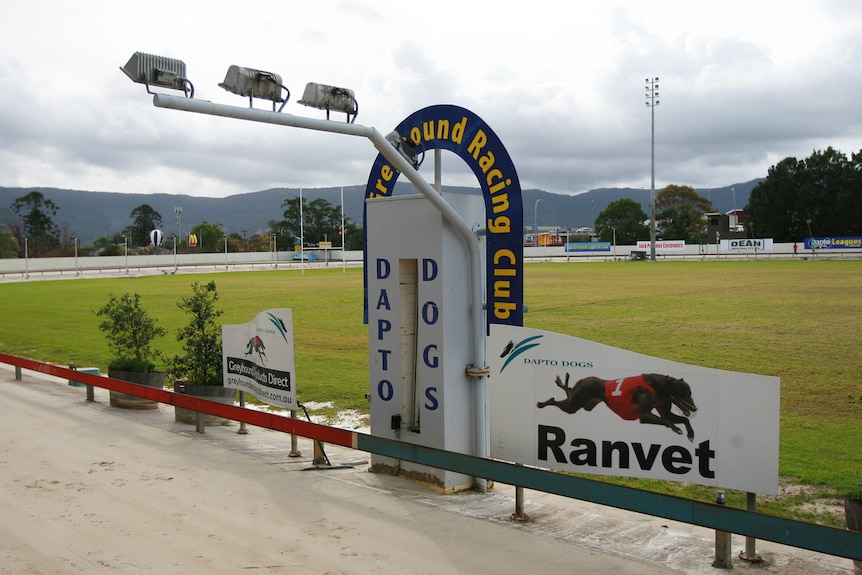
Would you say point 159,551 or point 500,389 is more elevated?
point 500,389

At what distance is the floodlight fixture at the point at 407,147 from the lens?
7648mm

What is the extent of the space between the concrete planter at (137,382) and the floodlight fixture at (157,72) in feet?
20.4

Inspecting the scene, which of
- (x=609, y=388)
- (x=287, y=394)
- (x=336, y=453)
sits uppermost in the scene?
(x=609, y=388)

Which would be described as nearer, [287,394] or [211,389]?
[287,394]

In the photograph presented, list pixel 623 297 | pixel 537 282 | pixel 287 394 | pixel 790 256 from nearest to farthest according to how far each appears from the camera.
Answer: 1. pixel 287 394
2. pixel 623 297
3. pixel 537 282
4. pixel 790 256

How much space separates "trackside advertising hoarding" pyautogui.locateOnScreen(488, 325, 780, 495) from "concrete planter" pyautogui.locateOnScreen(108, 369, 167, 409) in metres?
6.48

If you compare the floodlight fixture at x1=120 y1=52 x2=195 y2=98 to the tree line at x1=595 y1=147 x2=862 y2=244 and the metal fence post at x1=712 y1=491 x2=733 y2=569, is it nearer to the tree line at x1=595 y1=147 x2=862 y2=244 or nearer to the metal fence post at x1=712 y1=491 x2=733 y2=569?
the metal fence post at x1=712 y1=491 x2=733 y2=569

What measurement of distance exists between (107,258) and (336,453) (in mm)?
95795

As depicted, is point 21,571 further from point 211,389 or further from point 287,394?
point 211,389

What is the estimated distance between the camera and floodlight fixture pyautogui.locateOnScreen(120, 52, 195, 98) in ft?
18.0

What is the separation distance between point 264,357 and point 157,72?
4.00 meters

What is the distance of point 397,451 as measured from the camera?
22.7 ft

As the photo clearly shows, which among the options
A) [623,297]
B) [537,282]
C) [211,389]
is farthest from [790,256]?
[211,389]

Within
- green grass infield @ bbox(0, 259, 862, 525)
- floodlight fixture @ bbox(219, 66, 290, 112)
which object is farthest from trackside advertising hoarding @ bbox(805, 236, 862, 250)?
floodlight fixture @ bbox(219, 66, 290, 112)
